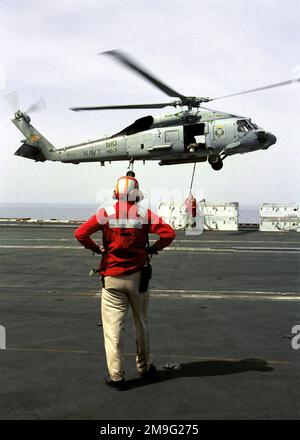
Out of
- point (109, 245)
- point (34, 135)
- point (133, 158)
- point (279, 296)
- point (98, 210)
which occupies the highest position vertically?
point (34, 135)

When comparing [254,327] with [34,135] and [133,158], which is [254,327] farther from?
→ [34,135]

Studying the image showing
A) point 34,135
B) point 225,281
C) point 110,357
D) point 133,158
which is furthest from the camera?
point 34,135

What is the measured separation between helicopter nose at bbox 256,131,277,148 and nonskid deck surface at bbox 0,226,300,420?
1303cm

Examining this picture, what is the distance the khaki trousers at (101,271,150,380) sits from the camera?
436 centimetres

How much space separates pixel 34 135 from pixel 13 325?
25.8m

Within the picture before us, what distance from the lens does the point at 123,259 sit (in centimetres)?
450

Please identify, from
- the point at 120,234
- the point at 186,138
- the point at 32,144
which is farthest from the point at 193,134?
the point at 120,234

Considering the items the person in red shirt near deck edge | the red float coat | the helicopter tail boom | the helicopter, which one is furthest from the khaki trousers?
the helicopter tail boom

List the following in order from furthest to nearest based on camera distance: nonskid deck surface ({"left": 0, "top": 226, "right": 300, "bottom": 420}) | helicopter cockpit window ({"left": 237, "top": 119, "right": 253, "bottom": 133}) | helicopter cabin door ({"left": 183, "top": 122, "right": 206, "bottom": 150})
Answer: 1. helicopter cabin door ({"left": 183, "top": 122, "right": 206, "bottom": 150})
2. helicopter cockpit window ({"left": 237, "top": 119, "right": 253, "bottom": 133})
3. nonskid deck surface ({"left": 0, "top": 226, "right": 300, "bottom": 420})

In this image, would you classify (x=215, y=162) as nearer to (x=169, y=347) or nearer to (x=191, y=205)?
(x=191, y=205)

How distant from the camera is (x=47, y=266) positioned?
490 inches

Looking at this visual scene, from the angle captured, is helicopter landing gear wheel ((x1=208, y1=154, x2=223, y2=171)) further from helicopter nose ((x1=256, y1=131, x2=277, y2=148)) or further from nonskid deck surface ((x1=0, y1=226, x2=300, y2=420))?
nonskid deck surface ((x1=0, y1=226, x2=300, y2=420))
